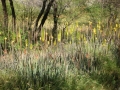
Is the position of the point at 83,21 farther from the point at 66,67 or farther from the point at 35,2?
the point at 66,67

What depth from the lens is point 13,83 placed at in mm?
7066

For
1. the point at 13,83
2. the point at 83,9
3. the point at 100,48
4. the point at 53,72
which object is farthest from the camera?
the point at 83,9

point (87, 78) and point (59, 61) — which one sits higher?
point (59, 61)

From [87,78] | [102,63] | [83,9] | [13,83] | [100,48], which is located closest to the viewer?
[13,83]

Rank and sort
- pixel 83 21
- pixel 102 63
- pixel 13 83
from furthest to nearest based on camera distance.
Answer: pixel 83 21 → pixel 102 63 → pixel 13 83

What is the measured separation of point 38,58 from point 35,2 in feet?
36.8

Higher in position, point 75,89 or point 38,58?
point 38,58

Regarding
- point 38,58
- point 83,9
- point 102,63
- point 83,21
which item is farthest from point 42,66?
point 83,21

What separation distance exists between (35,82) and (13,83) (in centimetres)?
52

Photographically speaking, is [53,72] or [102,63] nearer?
[53,72]

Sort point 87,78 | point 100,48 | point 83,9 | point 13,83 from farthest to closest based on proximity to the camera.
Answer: point 83,9
point 100,48
point 87,78
point 13,83

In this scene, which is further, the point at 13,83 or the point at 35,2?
the point at 35,2

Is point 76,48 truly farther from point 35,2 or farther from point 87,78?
point 35,2

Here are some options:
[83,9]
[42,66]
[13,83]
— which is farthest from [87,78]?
[83,9]
